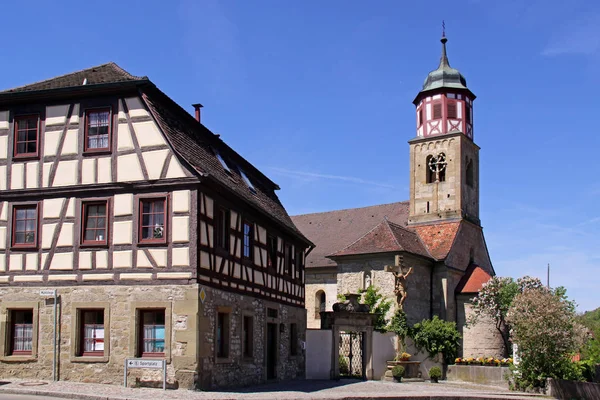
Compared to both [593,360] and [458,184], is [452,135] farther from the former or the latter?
[593,360]

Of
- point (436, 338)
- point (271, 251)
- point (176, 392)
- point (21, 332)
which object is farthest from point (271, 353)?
point (436, 338)

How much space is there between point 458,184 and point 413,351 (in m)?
15.0

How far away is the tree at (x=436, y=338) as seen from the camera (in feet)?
110

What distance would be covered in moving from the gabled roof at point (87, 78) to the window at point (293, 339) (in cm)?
1205

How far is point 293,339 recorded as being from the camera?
28500 mm

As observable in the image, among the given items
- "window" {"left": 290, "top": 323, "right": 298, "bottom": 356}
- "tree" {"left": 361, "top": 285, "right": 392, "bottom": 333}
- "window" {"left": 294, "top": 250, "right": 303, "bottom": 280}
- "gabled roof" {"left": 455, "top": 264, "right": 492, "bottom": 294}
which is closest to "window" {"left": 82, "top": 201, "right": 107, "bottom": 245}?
"window" {"left": 290, "top": 323, "right": 298, "bottom": 356}

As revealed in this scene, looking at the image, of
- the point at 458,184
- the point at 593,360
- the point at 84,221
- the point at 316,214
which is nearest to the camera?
the point at 84,221

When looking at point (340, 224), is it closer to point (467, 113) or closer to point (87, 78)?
point (467, 113)

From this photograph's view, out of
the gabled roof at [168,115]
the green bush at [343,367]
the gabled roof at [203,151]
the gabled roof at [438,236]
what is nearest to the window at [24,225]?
the gabled roof at [168,115]

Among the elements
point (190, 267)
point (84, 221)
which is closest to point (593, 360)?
point (190, 267)

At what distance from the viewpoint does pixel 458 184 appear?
45.5 meters

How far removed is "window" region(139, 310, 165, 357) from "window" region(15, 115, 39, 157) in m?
5.87

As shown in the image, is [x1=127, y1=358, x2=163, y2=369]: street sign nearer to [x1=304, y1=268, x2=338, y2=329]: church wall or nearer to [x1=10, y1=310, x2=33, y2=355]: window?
[x1=10, y1=310, x2=33, y2=355]: window

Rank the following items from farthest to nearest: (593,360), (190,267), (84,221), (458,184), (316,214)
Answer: (316,214)
(458,184)
(593,360)
(84,221)
(190,267)
